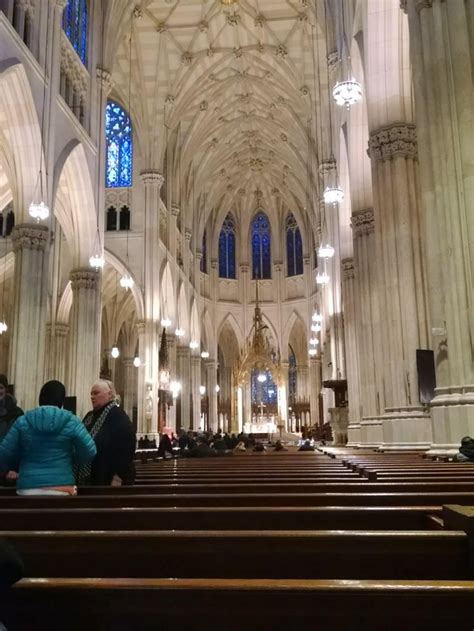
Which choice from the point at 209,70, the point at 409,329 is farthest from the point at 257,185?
the point at 409,329

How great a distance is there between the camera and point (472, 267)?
8.10 metres

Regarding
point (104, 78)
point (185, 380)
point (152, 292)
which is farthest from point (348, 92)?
point (185, 380)

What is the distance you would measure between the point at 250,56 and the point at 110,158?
966 centimetres

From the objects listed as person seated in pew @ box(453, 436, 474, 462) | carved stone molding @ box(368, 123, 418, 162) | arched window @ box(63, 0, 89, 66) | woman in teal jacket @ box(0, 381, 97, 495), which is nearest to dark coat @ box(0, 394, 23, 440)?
woman in teal jacket @ box(0, 381, 97, 495)

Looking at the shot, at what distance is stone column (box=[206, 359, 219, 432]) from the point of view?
45.0 meters

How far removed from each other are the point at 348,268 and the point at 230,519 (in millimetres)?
19271

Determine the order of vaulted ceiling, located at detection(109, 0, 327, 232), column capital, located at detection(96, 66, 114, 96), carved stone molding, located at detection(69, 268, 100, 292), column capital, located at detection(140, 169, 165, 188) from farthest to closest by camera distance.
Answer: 1. column capital, located at detection(140, 169, 165, 188)
2. vaulted ceiling, located at detection(109, 0, 327, 232)
3. column capital, located at detection(96, 66, 114, 96)
4. carved stone molding, located at detection(69, 268, 100, 292)

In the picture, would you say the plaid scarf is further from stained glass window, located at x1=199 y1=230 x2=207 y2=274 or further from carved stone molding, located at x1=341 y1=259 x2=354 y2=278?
stained glass window, located at x1=199 y1=230 x2=207 y2=274

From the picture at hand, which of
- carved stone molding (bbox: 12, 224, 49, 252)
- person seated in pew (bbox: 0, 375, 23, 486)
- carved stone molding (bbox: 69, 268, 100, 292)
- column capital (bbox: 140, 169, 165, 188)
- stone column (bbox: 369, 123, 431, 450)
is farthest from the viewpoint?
column capital (bbox: 140, 169, 165, 188)

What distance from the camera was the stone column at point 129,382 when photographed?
41781mm

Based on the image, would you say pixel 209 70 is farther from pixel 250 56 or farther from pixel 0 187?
pixel 0 187

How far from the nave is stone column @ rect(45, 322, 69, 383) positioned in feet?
91.1

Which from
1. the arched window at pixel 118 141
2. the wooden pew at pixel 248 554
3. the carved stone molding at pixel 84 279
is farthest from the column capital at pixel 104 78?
the wooden pew at pixel 248 554

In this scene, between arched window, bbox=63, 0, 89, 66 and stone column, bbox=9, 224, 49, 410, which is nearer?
stone column, bbox=9, 224, 49, 410
